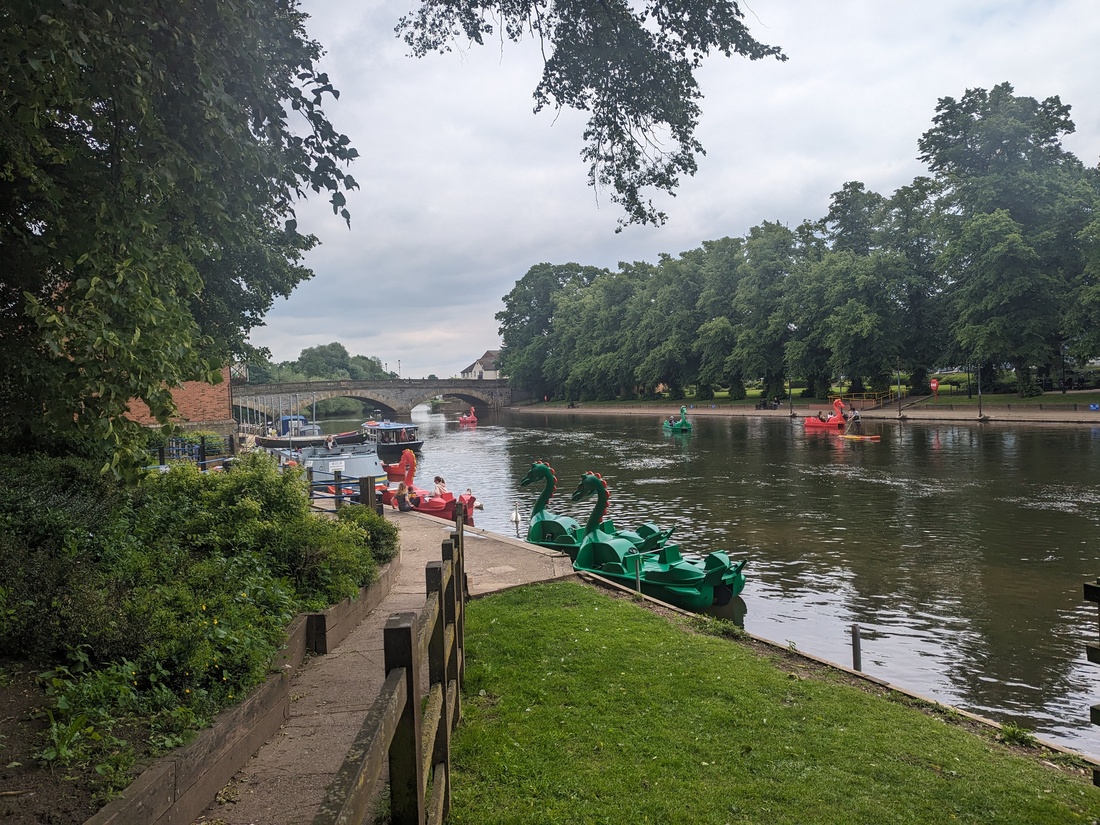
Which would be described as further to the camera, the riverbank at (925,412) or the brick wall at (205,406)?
the riverbank at (925,412)

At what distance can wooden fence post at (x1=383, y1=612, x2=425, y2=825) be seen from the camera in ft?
8.71

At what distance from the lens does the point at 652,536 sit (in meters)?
13.6

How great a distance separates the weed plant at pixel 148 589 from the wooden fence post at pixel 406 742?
1748 mm

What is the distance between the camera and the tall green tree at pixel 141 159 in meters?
4.47

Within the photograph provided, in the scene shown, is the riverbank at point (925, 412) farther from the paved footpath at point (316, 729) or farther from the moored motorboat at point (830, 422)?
the paved footpath at point (316, 729)

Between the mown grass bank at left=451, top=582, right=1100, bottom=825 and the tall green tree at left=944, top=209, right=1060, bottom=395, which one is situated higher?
the tall green tree at left=944, top=209, right=1060, bottom=395

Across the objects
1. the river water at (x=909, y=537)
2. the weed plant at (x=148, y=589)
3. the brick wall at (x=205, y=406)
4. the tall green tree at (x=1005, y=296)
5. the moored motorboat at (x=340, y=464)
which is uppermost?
the tall green tree at (x=1005, y=296)

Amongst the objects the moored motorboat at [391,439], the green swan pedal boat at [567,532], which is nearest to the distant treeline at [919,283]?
the moored motorboat at [391,439]

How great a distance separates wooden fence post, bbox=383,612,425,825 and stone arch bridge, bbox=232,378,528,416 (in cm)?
6435

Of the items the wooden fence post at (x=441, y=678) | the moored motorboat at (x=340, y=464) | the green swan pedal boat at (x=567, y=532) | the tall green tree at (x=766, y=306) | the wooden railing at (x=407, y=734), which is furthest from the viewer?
the tall green tree at (x=766, y=306)

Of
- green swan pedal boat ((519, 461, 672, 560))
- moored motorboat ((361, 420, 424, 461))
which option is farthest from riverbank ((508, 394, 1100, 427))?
green swan pedal boat ((519, 461, 672, 560))

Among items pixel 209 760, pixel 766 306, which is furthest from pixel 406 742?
pixel 766 306

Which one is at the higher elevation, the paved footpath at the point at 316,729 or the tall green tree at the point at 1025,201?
the tall green tree at the point at 1025,201

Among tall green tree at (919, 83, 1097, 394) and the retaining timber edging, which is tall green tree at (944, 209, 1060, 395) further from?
the retaining timber edging
